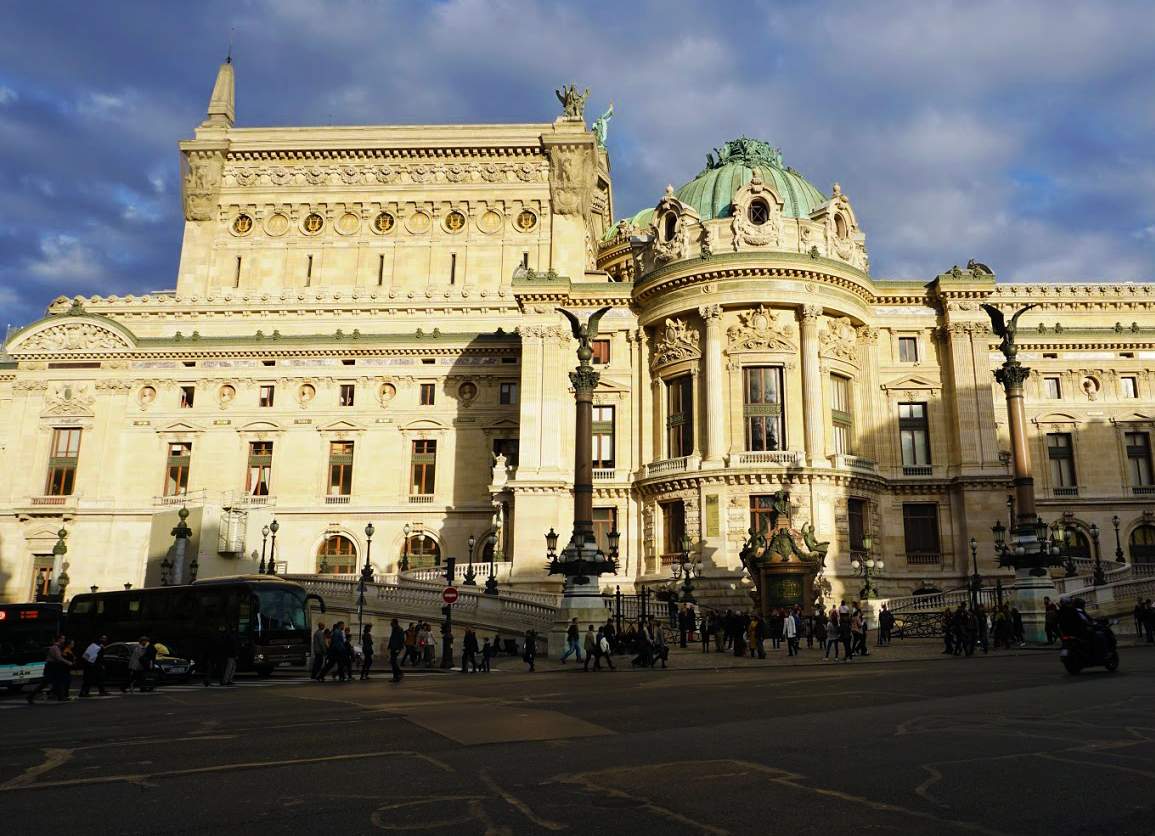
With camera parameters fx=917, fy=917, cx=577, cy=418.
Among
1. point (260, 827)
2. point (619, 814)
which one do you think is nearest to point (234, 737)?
point (260, 827)

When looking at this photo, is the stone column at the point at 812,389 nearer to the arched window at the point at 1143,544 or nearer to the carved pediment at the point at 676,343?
the carved pediment at the point at 676,343

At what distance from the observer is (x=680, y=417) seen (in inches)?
1820

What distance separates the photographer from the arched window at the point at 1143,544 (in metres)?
49.5

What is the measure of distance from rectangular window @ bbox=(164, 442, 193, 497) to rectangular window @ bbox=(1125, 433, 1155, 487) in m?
54.5

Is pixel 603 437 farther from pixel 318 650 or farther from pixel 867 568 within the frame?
pixel 318 650

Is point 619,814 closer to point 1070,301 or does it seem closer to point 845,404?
point 845,404

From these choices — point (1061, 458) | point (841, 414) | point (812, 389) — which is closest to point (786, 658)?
point (812, 389)

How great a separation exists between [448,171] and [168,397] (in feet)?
78.0

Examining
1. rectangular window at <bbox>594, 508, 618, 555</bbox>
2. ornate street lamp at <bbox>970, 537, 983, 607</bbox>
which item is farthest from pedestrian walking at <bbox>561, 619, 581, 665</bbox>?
rectangular window at <bbox>594, 508, 618, 555</bbox>

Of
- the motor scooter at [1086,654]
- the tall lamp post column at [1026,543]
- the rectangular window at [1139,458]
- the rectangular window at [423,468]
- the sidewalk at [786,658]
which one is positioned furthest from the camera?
the rectangular window at [423,468]

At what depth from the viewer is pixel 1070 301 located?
180ft

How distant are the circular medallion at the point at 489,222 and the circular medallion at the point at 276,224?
44.5ft

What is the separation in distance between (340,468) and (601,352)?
17243 millimetres

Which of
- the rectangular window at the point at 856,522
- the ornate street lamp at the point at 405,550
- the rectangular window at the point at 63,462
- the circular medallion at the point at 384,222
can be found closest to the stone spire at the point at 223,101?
the circular medallion at the point at 384,222
